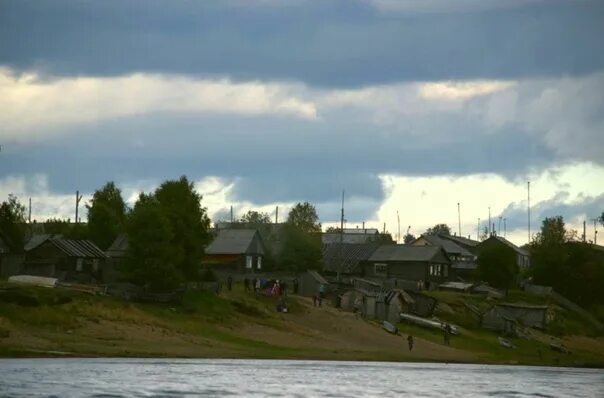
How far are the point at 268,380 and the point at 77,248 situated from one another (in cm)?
6921

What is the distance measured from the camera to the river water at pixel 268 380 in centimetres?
7856

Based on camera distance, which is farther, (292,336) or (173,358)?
(292,336)

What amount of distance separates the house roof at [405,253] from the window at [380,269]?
86 centimetres

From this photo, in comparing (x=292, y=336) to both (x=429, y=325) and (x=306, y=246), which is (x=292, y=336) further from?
(x=306, y=246)

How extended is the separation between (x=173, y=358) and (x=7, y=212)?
5424cm

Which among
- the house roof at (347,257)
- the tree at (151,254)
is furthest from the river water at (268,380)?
the house roof at (347,257)

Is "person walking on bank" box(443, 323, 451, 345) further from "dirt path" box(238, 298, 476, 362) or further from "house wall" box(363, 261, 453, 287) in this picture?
"house wall" box(363, 261, 453, 287)

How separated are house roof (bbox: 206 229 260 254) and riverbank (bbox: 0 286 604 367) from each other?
2964 cm

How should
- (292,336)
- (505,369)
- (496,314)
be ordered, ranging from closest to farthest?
(505,369) < (292,336) < (496,314)

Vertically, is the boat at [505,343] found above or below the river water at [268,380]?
above

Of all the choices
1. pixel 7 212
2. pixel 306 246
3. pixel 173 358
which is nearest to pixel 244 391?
pixel 173 358

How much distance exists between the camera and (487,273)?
638 ft

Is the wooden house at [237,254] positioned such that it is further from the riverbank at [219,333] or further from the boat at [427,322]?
the boat at [427,322]

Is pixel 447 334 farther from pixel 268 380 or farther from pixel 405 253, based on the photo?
pixel 405 253
